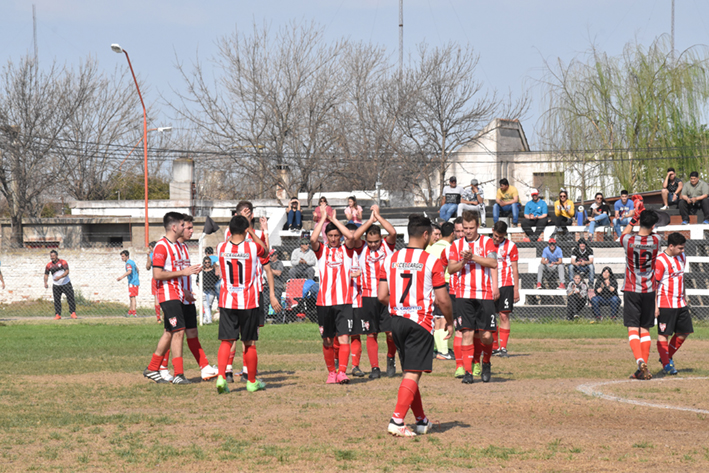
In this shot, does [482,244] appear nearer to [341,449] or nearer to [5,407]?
[341,449]

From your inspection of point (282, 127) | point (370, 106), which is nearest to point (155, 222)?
point (282, 127)

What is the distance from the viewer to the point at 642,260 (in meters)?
→ 9.73

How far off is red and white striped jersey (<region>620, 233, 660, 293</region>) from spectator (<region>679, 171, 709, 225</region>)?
1289 cm

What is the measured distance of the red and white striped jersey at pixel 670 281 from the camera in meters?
10.1

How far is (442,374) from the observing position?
1036 cm

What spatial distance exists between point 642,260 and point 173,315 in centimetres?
593

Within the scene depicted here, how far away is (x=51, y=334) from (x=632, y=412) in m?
13.7

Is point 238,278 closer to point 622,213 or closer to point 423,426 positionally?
point 423,426

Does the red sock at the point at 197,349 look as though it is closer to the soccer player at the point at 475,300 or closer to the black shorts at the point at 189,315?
the black shorts at the point at 189,315

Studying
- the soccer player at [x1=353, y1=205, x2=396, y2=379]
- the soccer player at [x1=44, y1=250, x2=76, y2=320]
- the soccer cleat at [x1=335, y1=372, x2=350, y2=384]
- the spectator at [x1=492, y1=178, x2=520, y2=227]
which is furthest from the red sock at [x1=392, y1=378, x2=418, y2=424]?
the soccer player at [x1=44, y1=250, x2=76, y2=320]

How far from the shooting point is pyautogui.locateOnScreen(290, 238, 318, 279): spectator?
65.8ft

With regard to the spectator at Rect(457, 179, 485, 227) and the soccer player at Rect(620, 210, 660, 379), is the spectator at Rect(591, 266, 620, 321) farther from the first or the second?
the soccer player at Rect(620, 210, 660, 379)

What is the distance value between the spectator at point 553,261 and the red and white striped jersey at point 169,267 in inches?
487

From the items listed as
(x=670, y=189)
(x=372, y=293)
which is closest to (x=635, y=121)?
(x=670, y=189)
